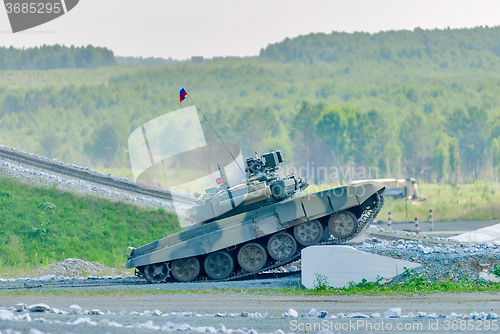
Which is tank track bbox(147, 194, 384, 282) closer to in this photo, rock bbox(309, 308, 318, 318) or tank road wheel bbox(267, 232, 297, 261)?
tank road wheel bbox(267, 232, 297, 261)

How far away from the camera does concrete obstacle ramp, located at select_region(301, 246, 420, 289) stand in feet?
51.3

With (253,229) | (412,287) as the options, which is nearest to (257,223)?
(253,229)

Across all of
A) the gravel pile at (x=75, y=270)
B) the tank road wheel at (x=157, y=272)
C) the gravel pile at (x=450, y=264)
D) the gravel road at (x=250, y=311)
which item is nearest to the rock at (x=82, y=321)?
the gravel road at (x=250, y=311)

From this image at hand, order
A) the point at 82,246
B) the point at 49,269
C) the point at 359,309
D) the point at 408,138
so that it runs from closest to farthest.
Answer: the point at 359,309 → the point at 49,269 → the point at 82,246 → the point at 408,138

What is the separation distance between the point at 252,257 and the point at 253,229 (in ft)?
3.17

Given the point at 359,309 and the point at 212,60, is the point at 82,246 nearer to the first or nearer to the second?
the point at 359,309

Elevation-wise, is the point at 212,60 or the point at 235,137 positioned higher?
the point at 212,60

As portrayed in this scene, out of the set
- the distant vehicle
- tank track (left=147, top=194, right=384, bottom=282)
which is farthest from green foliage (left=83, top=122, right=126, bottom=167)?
tank track (left=147, top=194, right=384, bottom=282)

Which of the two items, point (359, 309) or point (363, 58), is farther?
point (363, 58)

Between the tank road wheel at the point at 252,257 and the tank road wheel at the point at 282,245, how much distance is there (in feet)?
0.92

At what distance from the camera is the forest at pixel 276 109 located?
217 ft

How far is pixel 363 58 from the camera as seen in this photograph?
118 meters

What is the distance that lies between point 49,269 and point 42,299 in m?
6.43

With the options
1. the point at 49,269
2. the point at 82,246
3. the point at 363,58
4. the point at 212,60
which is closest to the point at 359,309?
the point at 49,269
